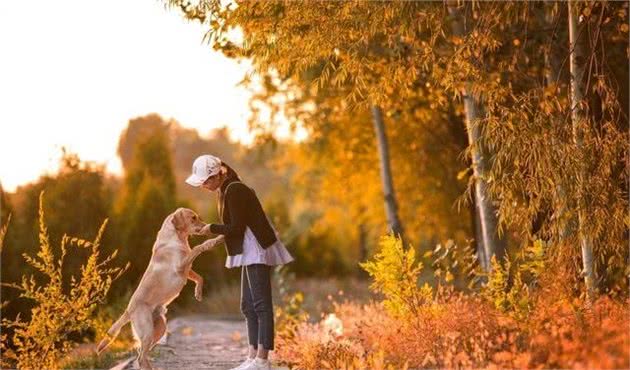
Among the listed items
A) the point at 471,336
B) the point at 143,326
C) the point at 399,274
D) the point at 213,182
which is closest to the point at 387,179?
the point at 399,274

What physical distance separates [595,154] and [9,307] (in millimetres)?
8258

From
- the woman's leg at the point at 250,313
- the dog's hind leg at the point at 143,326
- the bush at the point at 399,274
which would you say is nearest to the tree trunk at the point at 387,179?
the bush at the point at 399,274

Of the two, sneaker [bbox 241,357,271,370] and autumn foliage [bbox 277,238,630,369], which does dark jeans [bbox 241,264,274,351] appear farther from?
autumn foliage [bbox 277,238,630,369]

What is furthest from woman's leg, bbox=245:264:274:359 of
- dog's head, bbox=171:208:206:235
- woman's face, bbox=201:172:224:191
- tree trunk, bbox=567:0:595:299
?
tree trunk, bbox=567:0:595:299

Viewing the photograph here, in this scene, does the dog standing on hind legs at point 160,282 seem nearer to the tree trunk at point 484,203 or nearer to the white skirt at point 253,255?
the white skirt at point 253,255

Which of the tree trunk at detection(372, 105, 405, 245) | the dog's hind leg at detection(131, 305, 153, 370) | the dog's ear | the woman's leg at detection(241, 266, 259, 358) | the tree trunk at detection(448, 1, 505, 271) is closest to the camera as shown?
the dog's hind leg at detection(131, 305, 153, 370)

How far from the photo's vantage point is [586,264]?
9820 mm

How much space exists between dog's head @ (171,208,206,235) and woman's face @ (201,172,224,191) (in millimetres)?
264

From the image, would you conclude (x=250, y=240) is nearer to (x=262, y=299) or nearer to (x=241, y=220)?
(x=241, y=220)

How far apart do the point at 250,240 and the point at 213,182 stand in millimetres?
603

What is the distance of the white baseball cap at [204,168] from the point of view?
8664 mm

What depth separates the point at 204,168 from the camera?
866 centimetres

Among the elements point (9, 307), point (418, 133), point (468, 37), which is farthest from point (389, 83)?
point (418, 133)

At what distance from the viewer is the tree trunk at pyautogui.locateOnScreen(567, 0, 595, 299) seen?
9.09 meters
